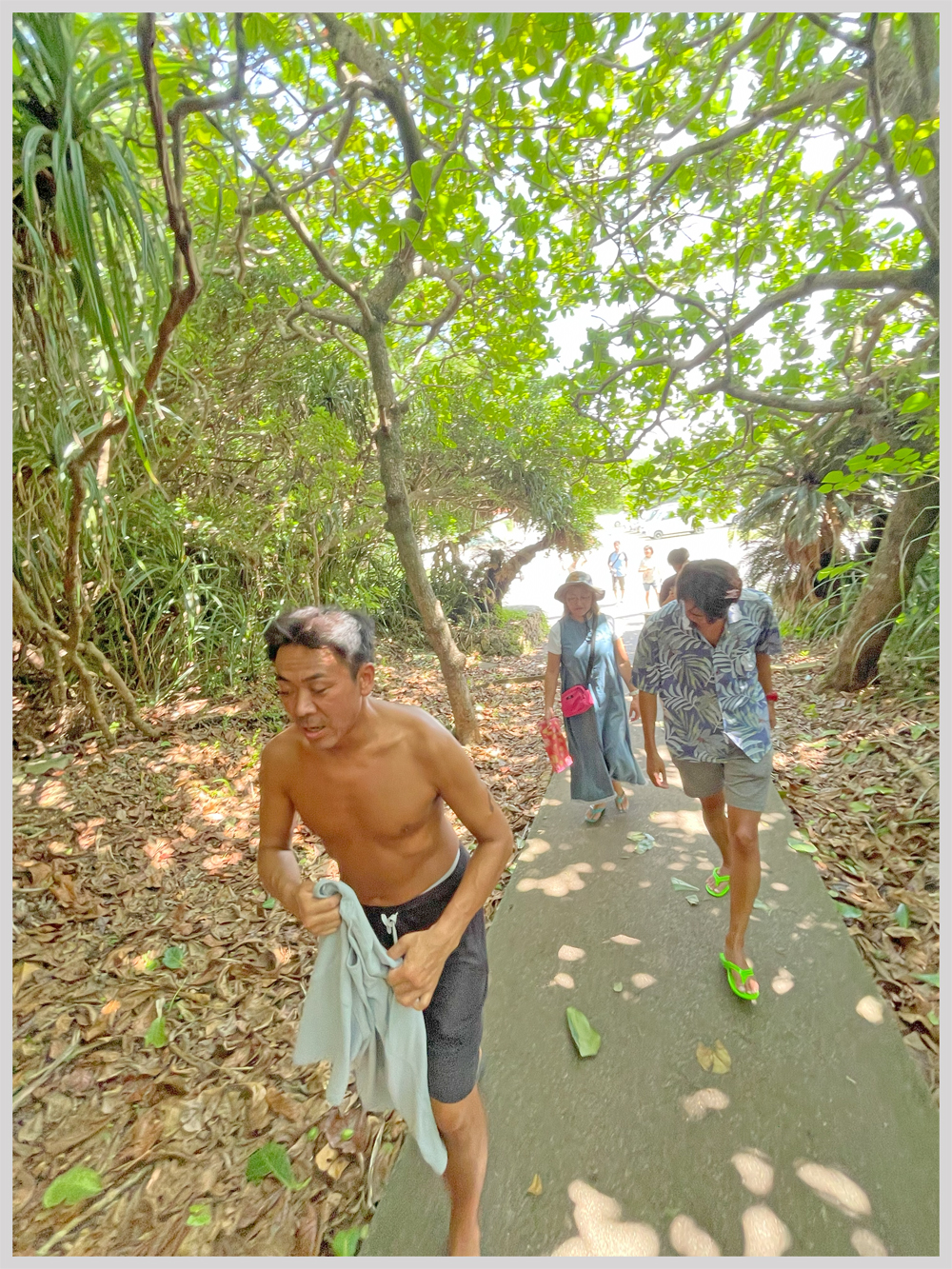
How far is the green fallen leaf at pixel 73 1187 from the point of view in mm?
1827

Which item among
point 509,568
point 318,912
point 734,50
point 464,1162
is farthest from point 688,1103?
point 509,568

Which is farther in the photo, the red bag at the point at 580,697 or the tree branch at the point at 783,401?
the red bag at the point at 580,697

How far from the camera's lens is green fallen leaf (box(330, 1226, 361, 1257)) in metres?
1.60

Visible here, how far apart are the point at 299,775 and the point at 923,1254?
2159mm

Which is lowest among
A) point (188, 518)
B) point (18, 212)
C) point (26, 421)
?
point (188, 518)

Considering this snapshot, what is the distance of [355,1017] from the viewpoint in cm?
132

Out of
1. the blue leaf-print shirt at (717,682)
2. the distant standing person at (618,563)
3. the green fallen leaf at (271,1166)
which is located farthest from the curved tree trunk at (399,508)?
the distant standing person at (618,563)

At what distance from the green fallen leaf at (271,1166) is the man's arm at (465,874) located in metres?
1.17

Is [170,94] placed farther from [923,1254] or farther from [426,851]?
[923,1254]

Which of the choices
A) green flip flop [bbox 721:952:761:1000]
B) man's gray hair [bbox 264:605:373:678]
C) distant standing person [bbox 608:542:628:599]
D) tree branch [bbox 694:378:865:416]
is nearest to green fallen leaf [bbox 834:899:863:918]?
green flip flop [bbox 721:952:761:1000]

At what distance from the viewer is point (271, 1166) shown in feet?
6.15

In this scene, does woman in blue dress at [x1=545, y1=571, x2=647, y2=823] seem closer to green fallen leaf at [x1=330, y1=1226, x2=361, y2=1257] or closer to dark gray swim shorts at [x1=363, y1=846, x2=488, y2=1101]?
dark gray swim shorts at [x1=363, y1=846, x2=488, y2=1101]

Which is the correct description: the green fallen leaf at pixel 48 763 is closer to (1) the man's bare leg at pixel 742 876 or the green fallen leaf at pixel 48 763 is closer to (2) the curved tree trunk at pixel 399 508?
(2) the curved tree trunk at pixel 399 508

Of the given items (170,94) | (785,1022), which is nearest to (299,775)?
(785,1022)
